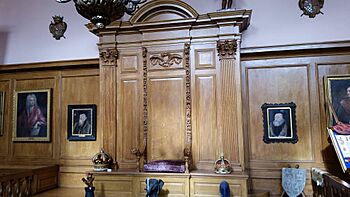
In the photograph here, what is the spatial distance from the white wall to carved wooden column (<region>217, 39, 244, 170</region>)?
2.09 feet

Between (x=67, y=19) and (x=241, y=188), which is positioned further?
(x=67, y=19)

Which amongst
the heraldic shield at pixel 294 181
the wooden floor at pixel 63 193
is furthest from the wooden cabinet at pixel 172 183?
the heraldic shield at pixel 294 181

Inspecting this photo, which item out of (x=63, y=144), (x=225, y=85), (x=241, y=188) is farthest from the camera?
(x=63, y=144)

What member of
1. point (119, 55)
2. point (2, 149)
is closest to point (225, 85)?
point (119, 55)

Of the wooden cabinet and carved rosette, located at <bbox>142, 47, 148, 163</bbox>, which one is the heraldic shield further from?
carved rosette, located at <bbox>142, 47, 148, 163</bbox>

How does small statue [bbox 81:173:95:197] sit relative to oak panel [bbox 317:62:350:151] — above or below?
below

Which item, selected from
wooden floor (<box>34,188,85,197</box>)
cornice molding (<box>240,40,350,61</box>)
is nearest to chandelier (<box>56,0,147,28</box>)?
cornice molding (<box>240,40,350,61</box>)

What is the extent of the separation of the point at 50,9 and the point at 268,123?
4.77 meters

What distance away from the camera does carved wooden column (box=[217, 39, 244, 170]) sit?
455 centimetres

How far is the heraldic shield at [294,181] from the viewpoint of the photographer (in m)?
4.65

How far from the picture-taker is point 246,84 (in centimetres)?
516

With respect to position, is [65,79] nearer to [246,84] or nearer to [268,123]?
[246,84]

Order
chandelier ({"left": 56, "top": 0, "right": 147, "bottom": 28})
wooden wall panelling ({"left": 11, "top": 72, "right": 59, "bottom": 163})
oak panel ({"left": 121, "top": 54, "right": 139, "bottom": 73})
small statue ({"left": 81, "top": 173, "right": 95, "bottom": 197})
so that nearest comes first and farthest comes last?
chandelier ({"left": 56, "top": 0, "right": 147, "bottom": 28}) → small statue ({"left": 81, "top": 173, "right": 95, "bottom": 197}) → oak panel ({"left": 121, "top": 54, "right": 139, "bottom": 73}) → wooden wall panelling ({"left": 11, "top": 72, "right": 59, "bottom": 163})

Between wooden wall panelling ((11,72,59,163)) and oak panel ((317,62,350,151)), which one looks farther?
wooden wall panelling ((11,72,59,163))
